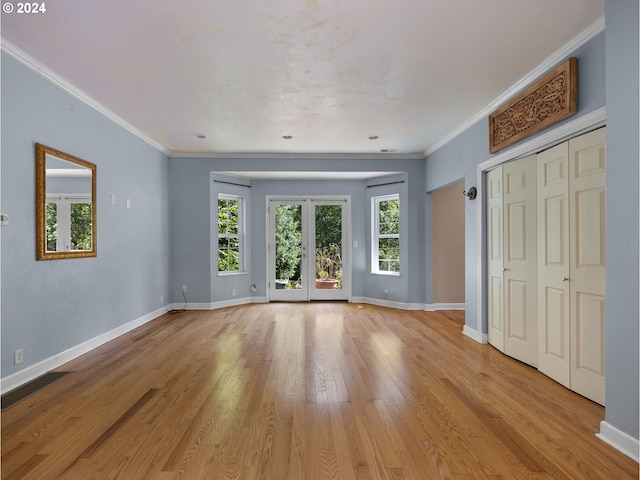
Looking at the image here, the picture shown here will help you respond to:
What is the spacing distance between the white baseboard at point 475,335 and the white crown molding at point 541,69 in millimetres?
2530

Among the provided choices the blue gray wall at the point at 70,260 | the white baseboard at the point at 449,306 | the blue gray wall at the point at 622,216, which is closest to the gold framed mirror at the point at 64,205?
the blue gray wall at the point at 70,260

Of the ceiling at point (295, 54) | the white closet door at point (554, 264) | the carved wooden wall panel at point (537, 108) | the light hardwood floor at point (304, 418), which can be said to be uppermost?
the ceiling at point (295, 54)

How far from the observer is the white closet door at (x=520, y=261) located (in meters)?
3.51

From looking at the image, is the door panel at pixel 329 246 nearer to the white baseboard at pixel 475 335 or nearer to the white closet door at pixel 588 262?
the white baseboard at pixel 475 335

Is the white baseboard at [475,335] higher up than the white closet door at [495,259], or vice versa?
the white closet door at [495,259]

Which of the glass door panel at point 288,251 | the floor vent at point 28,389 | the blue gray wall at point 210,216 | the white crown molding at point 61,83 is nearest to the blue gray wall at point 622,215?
the floor vent at point 28,389

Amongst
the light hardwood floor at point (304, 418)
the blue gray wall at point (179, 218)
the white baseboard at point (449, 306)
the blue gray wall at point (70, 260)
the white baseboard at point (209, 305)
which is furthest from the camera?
the white baseboard at point (449, 306)

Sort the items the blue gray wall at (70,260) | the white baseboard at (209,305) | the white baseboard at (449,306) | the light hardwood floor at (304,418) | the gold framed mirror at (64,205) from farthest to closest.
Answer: the white baseboard at (449,306) → the white baseboard at (209,305) → the gold framed mirror at (64,205) → the blue gray wall at (70,260) → the light hardwood floor at (304,418)

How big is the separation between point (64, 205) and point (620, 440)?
461 centimetres

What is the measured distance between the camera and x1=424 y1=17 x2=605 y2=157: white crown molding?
8.85 ft

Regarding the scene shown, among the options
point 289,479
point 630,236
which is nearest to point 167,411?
point 289,479

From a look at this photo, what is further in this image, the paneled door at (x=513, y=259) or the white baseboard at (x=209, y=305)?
the white baseboard at (x=209, y=305)

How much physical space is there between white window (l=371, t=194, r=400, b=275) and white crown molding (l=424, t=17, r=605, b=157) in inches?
82.4

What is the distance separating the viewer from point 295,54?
3.06 metres
